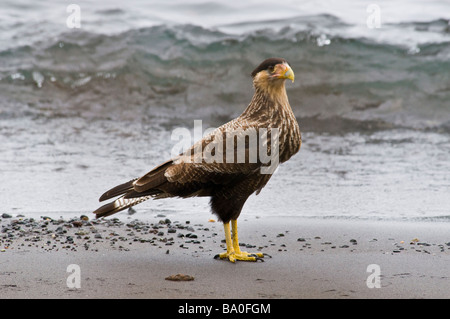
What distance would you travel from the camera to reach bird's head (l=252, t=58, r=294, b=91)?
19.6 ft

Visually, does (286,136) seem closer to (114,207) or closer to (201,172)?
(201,172)

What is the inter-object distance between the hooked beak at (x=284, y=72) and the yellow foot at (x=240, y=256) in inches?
60.1

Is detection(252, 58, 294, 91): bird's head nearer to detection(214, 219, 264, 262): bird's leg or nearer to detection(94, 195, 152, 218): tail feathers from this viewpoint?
detection(214, 219, 264, 262): bird's leg

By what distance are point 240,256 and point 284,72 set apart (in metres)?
1.62

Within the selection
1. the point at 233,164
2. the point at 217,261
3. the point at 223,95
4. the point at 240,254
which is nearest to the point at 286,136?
the point at 233,164

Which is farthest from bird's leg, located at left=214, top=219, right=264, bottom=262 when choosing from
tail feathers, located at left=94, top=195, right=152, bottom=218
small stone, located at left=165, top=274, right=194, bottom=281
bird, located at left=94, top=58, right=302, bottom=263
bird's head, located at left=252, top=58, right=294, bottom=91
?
bird's head, located at left=252, top=58, right=294, bottom=91

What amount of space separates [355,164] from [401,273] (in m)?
4.41

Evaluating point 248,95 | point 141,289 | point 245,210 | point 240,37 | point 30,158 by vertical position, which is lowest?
point 141,289

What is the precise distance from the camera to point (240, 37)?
16.2 meters

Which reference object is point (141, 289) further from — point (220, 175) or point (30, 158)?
point (30, 158)

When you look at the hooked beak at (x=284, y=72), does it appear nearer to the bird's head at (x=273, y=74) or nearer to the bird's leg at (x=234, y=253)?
the bird's head at (x=273, y=74)

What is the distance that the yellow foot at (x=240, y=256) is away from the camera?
5.75 metres

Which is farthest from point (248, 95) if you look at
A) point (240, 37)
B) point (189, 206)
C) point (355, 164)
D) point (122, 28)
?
point (189, 206)

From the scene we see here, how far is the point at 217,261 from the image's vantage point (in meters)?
5.76
